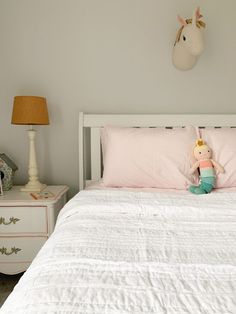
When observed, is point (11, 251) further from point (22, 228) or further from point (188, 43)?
point (188, 43)

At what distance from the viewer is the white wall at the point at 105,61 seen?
1977 millimetres

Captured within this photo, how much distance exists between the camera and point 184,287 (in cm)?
69

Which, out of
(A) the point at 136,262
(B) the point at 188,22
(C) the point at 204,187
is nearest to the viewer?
(A) the point at 136,262

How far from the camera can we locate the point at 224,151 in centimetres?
171

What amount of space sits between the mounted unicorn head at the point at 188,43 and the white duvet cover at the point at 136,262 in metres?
1.00

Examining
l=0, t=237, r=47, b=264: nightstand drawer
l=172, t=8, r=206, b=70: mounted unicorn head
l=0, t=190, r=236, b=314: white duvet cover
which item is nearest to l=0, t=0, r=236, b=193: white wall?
l=172, t=8, r=206, b=70: mounted unicorn head

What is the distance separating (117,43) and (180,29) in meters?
0.43

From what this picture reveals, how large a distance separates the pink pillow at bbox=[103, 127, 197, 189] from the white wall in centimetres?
39

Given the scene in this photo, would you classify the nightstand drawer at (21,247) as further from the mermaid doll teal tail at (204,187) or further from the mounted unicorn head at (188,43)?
the mounted unicorn head at (188,43)

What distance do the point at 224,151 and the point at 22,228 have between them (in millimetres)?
1270

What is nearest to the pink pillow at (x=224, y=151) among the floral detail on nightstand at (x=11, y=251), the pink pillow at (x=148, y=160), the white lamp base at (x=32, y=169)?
the pink pillow at (x=148, y=160)

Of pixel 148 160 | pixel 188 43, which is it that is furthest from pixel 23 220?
pixel 188 43

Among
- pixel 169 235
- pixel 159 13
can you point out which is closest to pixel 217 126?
pixel 159 13

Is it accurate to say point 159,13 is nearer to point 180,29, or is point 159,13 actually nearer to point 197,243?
point 180,29
